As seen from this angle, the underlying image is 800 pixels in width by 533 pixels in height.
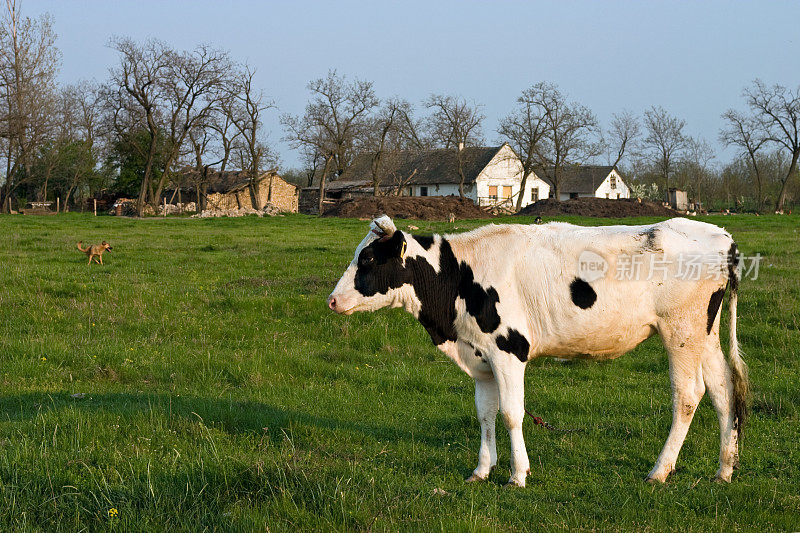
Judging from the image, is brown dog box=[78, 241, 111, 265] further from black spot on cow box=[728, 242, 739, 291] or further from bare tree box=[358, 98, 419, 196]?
bare tree box=[358, 98, 419, 196]

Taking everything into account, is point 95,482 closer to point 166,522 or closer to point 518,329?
point 166,522

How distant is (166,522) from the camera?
4.41m

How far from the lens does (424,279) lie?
6.43 meters

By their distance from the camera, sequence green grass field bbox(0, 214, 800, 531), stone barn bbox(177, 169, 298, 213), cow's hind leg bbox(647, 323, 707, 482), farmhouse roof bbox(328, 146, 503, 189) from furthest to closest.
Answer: farmhouse roof bbox(328, 146, 503, 189)
stone barn bbox(177, 169, 298, 213)
cow's hind leg bbox(647, 323, 707, 482)
green grass field bbox(0, 214, 800, 531)

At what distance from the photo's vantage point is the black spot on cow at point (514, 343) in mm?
5969

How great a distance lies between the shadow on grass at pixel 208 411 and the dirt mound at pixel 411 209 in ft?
144

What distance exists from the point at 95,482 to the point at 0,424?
2.39 metres

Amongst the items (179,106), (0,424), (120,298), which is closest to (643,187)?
(179,106)

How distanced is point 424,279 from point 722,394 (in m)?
2.82

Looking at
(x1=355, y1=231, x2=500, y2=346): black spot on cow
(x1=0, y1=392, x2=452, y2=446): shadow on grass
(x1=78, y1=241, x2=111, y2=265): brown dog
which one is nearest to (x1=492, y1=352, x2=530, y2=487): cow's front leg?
(x1=355, y1=231, x2=500, y2=346): black spot on cow

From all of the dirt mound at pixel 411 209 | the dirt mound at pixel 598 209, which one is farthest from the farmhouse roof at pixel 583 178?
the dirt mound at pixel 411 209

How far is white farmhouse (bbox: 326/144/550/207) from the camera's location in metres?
78.1

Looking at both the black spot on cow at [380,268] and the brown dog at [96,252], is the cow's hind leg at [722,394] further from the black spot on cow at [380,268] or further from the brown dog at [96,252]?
the brown dog at [96,252]

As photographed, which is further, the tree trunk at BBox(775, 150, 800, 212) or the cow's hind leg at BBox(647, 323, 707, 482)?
the tree trunk at BBox(775, 150, 800, 212)
